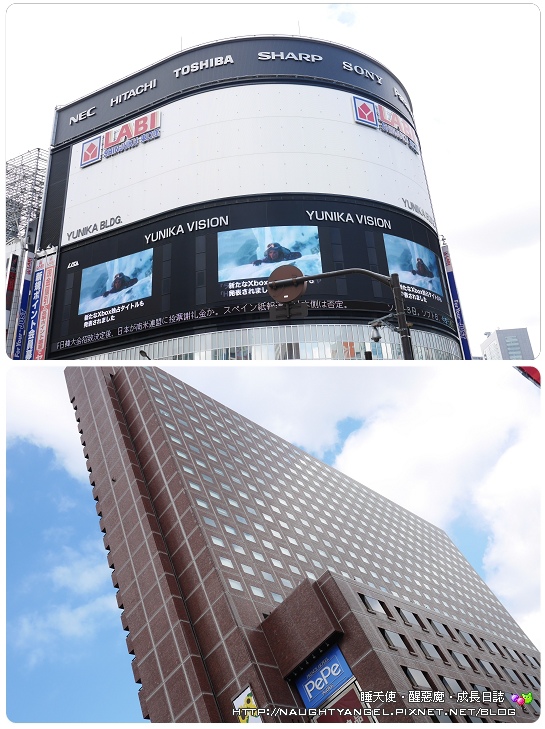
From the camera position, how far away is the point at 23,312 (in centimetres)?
5738

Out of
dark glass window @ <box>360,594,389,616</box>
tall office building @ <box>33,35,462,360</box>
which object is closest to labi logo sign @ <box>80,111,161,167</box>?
tall office building @ <box>33,35,462,360</box>

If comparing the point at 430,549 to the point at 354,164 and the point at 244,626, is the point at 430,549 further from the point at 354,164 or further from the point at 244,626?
the point at 244,626

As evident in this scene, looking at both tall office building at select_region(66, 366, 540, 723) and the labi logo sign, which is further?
the labi logo sign

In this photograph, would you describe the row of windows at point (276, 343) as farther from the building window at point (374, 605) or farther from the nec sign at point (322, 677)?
the nec sign at point (322, 677)

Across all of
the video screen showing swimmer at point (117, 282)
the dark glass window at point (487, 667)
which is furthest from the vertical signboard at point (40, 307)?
the dark glass window at point (487, 667)

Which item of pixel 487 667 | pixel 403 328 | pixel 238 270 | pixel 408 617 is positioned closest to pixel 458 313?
pixel 238 270

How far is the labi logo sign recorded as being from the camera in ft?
195

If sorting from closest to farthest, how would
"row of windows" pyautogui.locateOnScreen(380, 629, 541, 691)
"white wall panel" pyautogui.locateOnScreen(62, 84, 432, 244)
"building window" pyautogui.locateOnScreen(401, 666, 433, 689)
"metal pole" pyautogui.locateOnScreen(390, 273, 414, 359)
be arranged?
"metal pole" pyautogui.locateOnScreen(390, 273, 414, 359)
"building window" pyautogui.locateOnScreen(401, 666, 433, 689)
"row of windows" pyautogui.locateOnScreen(380, 629, 541, 691)
"white wall panel" pyautogui.locateOnScreen(62, 84, 432, 244)

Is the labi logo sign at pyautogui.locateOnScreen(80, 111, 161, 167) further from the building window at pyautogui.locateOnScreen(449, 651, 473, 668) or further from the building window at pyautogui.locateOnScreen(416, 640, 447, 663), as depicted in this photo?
the building window at pyautogui.locateOnScreen(449, 651, 473, 668)

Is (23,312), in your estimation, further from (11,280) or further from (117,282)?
(117,282)

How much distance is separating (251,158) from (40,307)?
879 inches

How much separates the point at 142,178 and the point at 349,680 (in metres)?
47.6

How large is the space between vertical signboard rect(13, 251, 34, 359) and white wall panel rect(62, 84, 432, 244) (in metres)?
3.87

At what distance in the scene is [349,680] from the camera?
2136 centimetres
